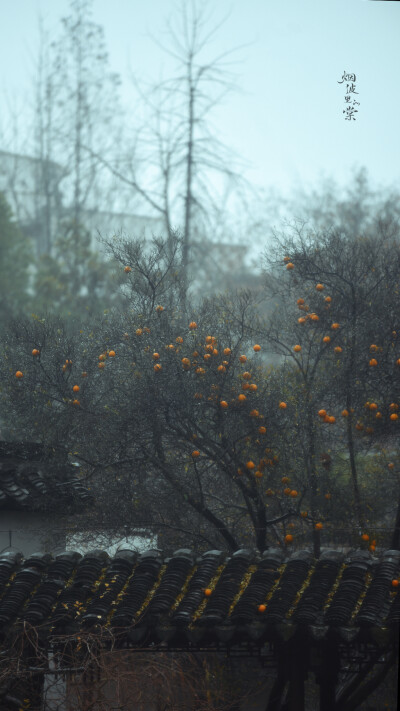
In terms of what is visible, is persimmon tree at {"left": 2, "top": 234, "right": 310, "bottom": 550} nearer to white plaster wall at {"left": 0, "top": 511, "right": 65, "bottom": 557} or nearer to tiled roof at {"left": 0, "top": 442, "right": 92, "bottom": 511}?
tiled roof at {"left": 0, "top": 442, "right": 92, "bottom": 511}

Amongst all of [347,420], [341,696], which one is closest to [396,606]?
[341,696]

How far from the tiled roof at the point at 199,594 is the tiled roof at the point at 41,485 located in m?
0.98

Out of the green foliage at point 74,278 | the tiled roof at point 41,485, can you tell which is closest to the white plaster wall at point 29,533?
the tiled roof at point 41,485

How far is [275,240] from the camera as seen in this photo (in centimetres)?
612

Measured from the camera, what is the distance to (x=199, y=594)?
4016 mm

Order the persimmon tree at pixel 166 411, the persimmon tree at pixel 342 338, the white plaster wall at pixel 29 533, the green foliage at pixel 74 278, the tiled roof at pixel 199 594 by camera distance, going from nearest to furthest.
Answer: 1. the tiled roof at pixel 199 594
2. the persimmon tree at pixel 166 411
3. the white plaster wall at pixel 29 533
4. the persimmon tree at pixel 342 338
5. the green foliage at pixel 74 278

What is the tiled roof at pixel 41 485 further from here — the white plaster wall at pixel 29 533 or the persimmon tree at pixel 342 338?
the persimmon tree at pixel 342 338

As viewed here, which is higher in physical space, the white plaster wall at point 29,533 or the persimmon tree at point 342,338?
the persimmon tree at point 342,338

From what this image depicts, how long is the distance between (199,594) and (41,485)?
5.92 feet

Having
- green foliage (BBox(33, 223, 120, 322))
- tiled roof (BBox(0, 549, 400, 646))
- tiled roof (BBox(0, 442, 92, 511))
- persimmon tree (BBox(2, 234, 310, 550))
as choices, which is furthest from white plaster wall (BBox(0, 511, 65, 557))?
green foliage (BBox(33, 223, 120, 322))

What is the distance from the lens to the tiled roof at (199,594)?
379cm

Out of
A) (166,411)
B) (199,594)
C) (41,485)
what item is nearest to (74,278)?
(41,485)

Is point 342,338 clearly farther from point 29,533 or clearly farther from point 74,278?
point 74,278

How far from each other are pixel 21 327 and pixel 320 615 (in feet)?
10.5
